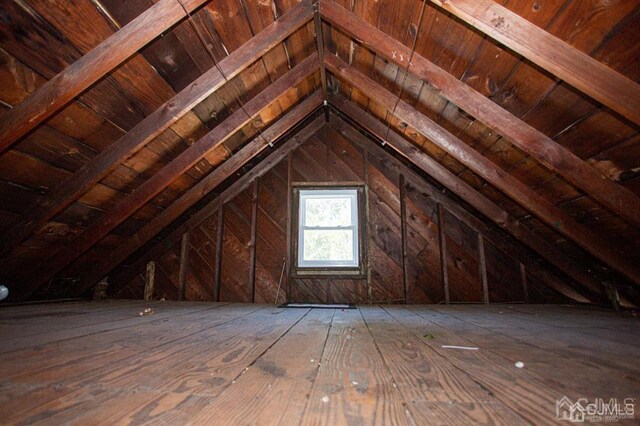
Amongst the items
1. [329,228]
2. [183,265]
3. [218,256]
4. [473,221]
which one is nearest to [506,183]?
[473,221]

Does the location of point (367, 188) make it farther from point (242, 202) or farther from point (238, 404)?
point (238, 404)

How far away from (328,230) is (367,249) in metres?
0.59

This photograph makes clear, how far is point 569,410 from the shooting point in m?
0.69

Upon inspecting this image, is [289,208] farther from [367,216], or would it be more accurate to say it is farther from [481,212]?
[481,212]

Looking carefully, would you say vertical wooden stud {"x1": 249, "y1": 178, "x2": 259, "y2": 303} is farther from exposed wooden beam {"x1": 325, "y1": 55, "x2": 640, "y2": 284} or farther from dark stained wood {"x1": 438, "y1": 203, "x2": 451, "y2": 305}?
dark stained wood {"x1": 438, "y1": 203, "x2": 451, "y2": 305}

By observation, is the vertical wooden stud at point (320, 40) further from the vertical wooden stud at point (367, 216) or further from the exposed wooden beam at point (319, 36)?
the vertical wooden stud at point (367, 216)

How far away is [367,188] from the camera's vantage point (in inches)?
157

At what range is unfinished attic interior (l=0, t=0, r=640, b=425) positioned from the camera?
835 mm

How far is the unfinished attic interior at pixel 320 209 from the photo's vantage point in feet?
2.74

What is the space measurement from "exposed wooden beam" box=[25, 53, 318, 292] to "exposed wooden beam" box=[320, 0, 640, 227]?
2.92 ft

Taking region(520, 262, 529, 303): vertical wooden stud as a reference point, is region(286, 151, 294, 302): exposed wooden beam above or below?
above

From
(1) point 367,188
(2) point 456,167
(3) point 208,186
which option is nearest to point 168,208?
(3) point 208,186

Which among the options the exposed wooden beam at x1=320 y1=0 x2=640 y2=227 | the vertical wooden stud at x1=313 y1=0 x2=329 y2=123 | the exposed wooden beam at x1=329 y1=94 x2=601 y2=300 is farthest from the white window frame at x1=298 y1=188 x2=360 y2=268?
the exposed wooden beam at x1=320 y1=0 x2=640 y2=227

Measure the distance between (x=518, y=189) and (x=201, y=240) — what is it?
366 centimetres
